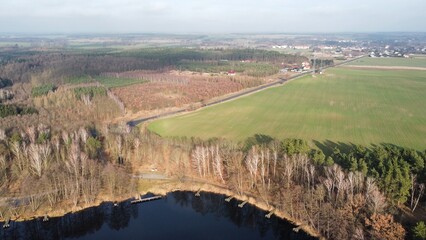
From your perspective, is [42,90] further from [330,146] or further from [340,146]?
[340,146]

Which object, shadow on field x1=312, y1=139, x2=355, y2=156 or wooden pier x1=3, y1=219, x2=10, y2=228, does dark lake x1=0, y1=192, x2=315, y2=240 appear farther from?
shadow on field x1=312, y1=139, x2=355, y2=156

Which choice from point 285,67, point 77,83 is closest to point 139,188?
point 77,83

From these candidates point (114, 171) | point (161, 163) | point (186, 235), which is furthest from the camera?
point (161, 163)

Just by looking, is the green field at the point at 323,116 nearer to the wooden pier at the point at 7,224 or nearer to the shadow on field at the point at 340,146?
the shadow on field at the point at 340,146

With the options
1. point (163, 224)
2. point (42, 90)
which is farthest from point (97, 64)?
point (163, 224)

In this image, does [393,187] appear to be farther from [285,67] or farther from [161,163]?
[285,67]
